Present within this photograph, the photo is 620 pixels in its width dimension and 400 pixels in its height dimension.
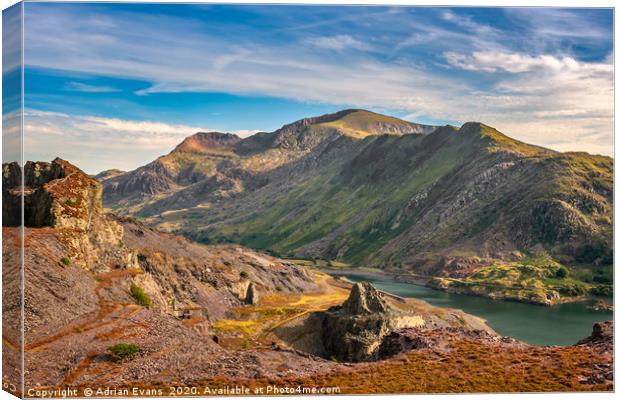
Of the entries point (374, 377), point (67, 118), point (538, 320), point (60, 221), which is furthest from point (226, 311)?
point (538, 320)

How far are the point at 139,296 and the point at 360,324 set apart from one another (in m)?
25.8

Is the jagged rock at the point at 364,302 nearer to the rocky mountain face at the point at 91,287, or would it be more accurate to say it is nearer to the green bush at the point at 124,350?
the rocky mountain face at the point at 91,287

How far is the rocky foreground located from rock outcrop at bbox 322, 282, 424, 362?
165mm

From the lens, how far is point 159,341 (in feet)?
154

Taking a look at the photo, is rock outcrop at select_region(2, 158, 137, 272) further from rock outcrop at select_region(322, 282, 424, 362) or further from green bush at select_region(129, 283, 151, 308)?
rock outcrop at select_region(322, 282, 424, 362)

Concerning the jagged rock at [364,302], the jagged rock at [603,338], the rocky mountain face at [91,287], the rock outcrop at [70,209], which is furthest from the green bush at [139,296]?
the jagged rock at [603,338]

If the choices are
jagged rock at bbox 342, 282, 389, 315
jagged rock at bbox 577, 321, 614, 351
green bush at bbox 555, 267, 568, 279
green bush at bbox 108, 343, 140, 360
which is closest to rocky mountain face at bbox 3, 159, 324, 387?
green bush at bbox 108, 343, 140, 360

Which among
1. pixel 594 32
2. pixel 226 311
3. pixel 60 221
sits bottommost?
pixel 226 311

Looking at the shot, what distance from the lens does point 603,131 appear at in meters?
51.6

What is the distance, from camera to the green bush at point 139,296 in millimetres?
65875

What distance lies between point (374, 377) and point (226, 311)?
169 feet

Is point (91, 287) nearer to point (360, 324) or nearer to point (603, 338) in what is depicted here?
point (360, 324)

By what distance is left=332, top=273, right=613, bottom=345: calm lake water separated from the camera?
119625mm

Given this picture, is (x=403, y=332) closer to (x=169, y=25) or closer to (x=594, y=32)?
(x=594, y=32)
